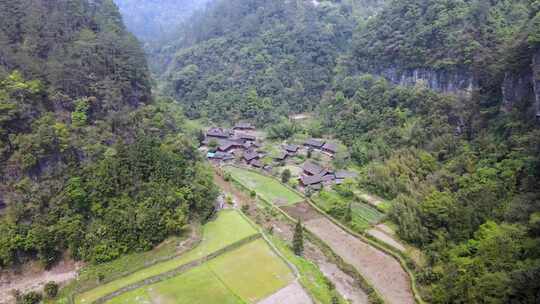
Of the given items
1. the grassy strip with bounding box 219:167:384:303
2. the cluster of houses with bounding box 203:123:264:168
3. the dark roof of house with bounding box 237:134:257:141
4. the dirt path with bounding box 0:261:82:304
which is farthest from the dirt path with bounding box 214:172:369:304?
the dark roof of house with bounding box 237:134:257:141

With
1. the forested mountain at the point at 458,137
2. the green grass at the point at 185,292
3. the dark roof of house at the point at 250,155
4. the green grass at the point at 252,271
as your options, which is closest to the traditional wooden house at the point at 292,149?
the dark roof of house at the point at 250,155

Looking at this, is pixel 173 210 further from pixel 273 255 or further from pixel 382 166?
pixel 382 166

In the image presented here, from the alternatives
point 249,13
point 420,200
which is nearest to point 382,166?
point 420,200

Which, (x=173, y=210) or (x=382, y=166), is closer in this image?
(x=173, y=210)

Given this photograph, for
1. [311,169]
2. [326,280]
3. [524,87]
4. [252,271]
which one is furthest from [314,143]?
[252,271]

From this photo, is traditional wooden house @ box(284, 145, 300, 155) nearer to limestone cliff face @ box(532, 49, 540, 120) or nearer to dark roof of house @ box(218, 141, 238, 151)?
dark roof of house @ box(218, 141, 238, 151)

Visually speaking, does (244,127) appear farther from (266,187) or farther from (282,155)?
(266,187)
